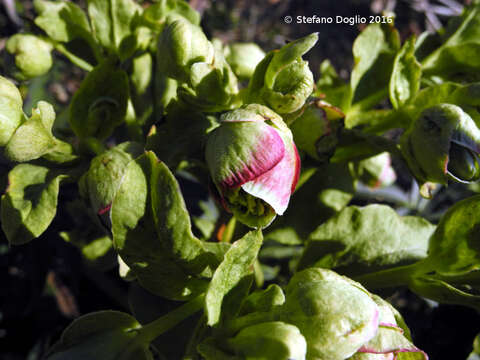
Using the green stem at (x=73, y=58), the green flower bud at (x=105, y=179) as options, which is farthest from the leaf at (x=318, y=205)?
the green stem at (x=73, y=58)

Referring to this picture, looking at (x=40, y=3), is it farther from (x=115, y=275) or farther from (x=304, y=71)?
(x=115, y=275)

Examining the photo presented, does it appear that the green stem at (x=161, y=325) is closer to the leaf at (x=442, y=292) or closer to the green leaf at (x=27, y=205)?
the green leaf at (x=27, y=205)

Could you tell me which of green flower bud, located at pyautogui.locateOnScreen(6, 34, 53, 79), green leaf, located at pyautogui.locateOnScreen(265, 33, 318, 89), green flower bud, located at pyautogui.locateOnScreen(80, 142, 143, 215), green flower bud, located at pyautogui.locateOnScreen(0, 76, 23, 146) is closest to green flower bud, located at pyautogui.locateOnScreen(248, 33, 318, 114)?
green leaf, located at pyautogui.locateOnScreen(265, 33, 318, 89)

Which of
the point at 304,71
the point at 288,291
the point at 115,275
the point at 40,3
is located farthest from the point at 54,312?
the point at 304,71

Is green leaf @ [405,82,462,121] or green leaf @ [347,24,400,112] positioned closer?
green leaf @ [405,82,462,121]

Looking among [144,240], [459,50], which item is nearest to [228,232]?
[144,240]

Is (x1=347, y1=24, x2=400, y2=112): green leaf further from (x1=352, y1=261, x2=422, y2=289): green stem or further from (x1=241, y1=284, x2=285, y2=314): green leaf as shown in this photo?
(x1=241, y1=284, x2=285, y2=314): green leaf
